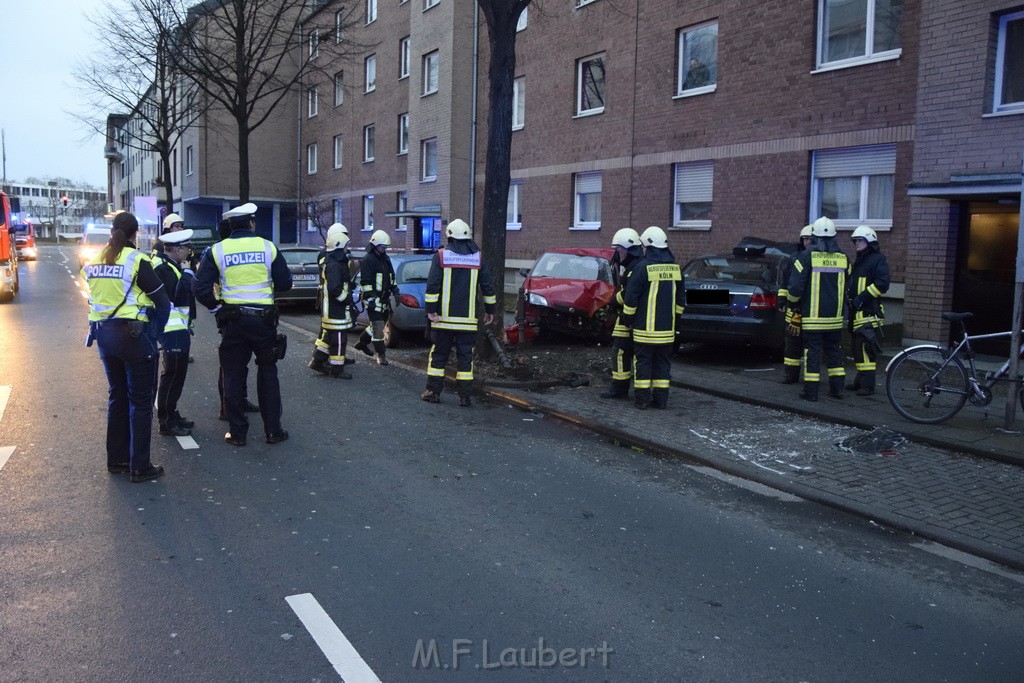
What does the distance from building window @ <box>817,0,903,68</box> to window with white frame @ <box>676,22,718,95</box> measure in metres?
2.48

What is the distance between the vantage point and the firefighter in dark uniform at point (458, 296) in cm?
921

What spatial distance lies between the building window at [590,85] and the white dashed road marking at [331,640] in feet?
58.3

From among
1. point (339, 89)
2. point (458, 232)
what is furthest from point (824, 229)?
point (339, 89)

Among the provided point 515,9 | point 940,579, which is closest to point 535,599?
point 940,579

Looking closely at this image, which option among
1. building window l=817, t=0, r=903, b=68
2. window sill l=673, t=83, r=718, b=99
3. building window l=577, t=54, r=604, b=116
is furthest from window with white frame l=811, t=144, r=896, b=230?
building window l=577, t=54, r=604, b=116

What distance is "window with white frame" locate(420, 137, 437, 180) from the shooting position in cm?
2858

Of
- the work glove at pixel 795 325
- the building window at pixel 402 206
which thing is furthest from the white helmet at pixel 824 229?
the building window at pixel 402 206

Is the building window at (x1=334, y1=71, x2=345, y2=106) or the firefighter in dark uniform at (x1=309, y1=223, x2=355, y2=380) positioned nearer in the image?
the firefighter in dark uniform at (x1=309, y1=223, x2=355, y2=380)

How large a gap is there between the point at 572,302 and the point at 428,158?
17470mm

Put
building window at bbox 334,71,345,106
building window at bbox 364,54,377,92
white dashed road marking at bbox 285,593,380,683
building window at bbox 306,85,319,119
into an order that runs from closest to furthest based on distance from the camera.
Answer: white dashed road marking at bbox 285,593,380,683 < building window at bbox 364,54,377,92 < building window at bbox 334,71,345,106 < building window at bbox 306,85,319,119

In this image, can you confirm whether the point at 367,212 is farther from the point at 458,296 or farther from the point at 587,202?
the point at 458,296

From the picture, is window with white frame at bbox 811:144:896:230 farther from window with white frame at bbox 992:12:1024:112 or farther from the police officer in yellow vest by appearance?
the police officer in yellow vest

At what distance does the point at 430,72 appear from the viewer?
93.8ft

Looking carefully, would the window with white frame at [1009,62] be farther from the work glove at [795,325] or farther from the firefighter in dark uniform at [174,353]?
the firefighter in dark uniform at [174,353]
